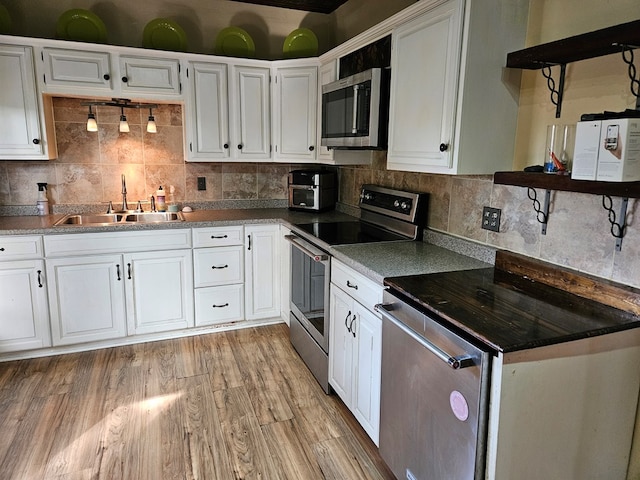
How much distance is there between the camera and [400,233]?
2676mm

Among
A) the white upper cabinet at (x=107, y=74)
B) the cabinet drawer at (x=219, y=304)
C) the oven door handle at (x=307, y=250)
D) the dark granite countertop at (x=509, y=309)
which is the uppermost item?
the white upper cabinet at (x=107, y=74)

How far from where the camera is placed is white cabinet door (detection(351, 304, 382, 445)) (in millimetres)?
1939

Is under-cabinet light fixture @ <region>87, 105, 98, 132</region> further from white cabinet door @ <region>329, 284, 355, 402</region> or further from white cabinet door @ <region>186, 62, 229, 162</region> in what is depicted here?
white cabinet door @ <region>329, 284, 355, 402</region>

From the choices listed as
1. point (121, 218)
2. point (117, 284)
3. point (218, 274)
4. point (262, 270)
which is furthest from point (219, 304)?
point (121, 218)

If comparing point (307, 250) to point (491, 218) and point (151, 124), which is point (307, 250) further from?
point (151, 124)

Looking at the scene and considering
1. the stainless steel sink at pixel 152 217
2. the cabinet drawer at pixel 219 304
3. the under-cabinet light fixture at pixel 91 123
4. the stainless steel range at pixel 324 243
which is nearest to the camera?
the stainless steel range at pixel 324 243

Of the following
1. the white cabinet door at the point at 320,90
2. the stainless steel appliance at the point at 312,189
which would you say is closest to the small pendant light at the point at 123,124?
the stainless steel appliance at the point at 312,189

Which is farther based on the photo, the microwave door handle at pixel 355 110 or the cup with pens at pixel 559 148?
the microwave door handle at pixel 355 110

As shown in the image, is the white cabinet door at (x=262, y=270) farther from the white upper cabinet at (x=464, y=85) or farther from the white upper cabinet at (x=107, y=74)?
the white upper cabinet at (x=464, y=85)

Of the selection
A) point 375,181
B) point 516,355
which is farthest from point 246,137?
point 516,355

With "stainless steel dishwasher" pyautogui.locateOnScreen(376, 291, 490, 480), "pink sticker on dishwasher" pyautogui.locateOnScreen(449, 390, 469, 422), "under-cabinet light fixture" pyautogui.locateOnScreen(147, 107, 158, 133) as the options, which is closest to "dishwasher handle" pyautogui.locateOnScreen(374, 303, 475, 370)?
"stainless steel dishwasher" pyautogui.locateOnScreen(376, 291, 490, 480)

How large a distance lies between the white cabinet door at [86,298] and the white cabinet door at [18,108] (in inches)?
30.7

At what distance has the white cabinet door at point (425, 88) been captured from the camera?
1.86m

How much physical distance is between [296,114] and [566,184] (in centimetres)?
227
